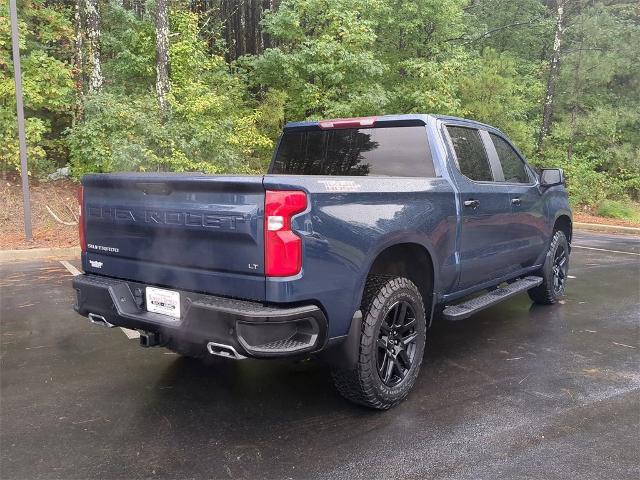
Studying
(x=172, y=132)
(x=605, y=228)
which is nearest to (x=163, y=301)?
(x=172, y=132)

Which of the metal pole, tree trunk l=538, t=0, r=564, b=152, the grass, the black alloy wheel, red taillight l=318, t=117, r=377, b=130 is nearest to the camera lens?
the black alloy wheel

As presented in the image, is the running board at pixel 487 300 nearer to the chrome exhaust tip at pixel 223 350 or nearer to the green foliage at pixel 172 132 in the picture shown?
the chrome exhaust tip at pixel 223 350

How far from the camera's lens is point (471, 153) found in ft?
15.1

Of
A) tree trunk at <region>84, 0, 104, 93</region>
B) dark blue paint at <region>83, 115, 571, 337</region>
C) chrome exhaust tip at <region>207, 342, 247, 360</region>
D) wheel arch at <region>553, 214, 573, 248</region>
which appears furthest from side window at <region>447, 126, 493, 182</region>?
tree trunk at <region>84, 0, 104, 93</region>

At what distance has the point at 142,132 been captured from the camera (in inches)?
458

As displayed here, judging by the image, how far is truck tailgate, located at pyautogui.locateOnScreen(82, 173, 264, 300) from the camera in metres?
2.81

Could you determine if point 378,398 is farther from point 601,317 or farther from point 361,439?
point 601,317

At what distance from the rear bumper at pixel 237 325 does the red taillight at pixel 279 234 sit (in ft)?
0.74

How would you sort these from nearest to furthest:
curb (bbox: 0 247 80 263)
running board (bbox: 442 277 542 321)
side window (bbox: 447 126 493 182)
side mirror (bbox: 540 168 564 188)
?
1. running board (bbox: 442 277 542 321)
2. side window (bbox: 447 126 493 182)
3. side mirror (bbox: 540 168 564 188)
4. curb (bbox: 0 247 80 263)

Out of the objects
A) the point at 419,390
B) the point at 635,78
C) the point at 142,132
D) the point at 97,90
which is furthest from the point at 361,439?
the point at 635,78

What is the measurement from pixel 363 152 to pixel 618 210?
14.2 m

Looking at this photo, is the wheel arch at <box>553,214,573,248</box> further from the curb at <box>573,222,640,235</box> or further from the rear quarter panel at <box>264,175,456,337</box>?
the curb at <box>573,222,640,235</box>

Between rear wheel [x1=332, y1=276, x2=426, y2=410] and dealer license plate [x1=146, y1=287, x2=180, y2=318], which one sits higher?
dealer license plate [x1=146, y1=287, x2=180, y2=318]

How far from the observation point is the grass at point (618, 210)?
15541mm
